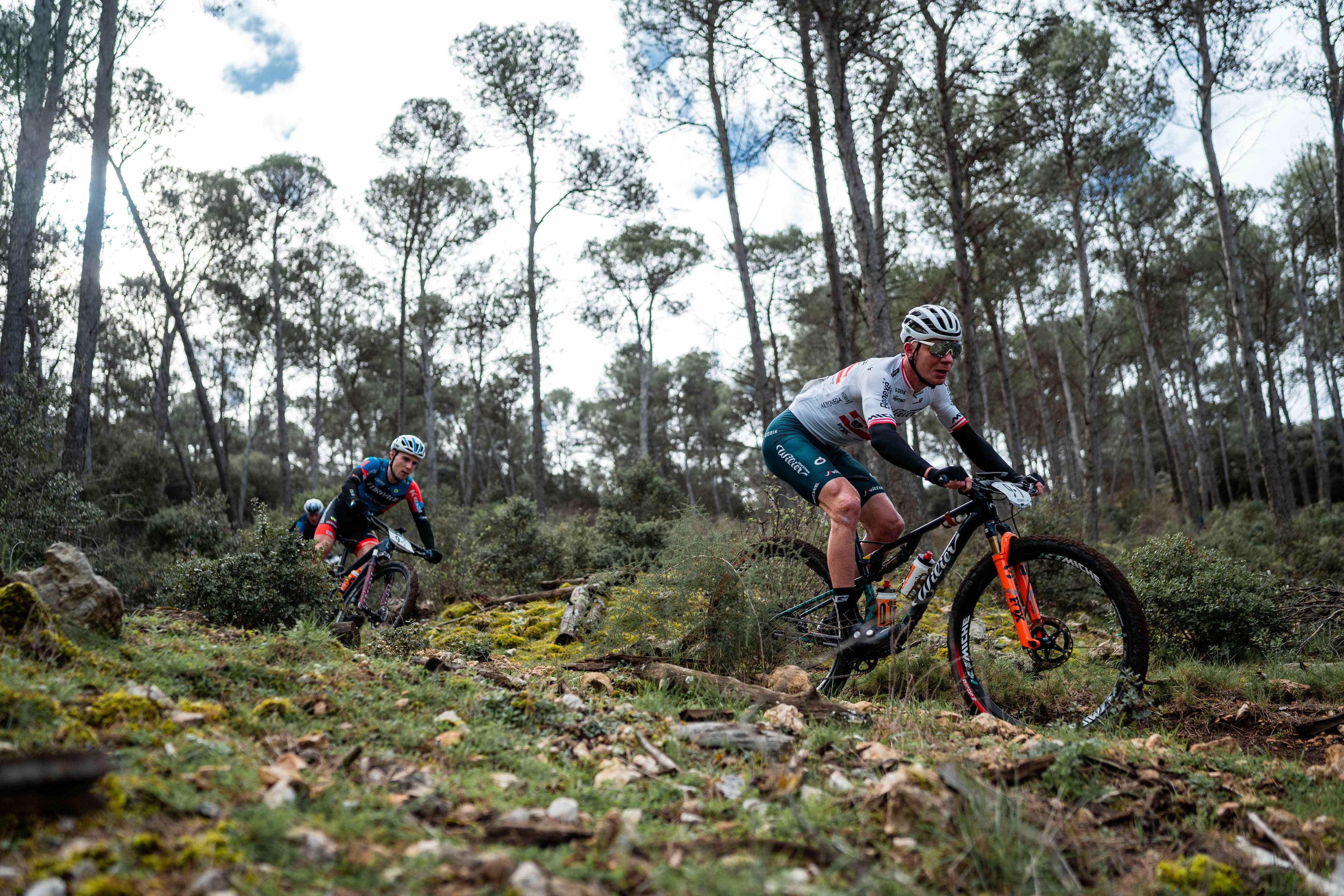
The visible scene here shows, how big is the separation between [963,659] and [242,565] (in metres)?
4.96

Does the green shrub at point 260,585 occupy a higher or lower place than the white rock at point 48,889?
higher

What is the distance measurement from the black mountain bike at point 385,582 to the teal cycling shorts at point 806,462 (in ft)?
12.4

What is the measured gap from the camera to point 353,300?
97.3 ft

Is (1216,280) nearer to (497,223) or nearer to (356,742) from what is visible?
(497,223)

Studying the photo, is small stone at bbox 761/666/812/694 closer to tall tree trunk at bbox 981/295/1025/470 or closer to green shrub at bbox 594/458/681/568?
green shrub at bbox 594/458/681/568

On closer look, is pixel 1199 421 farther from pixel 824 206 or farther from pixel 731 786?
pixel 731 786

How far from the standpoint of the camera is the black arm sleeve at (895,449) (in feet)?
12.9

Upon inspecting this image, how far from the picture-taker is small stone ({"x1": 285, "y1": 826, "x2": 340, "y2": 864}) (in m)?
1.75

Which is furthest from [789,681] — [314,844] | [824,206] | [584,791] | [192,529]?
[192,529]

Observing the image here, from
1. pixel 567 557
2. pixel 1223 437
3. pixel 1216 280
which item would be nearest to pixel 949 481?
pixel 567 557

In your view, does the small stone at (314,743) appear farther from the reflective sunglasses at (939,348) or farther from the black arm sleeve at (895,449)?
the reflective sunglasses at (939,348)

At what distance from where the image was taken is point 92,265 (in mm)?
10820

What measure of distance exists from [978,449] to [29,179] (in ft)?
40.2

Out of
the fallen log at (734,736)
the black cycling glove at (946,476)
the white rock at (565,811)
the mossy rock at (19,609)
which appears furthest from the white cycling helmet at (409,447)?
the white rock at (565,811)
